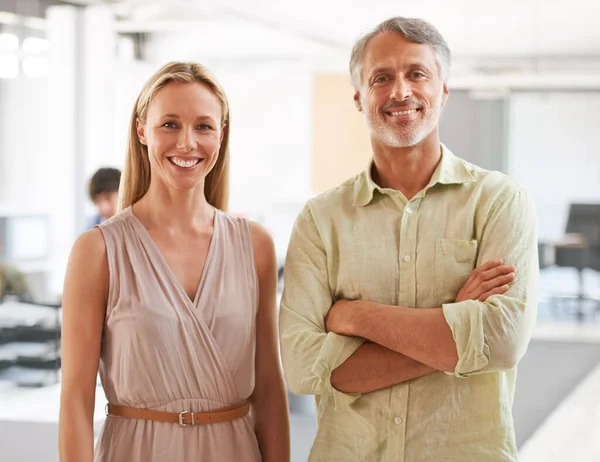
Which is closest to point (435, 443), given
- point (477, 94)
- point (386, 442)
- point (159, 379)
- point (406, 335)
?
point (386, 442)

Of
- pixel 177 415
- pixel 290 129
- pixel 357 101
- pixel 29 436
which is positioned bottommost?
pixel 29 436

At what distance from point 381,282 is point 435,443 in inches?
13.8

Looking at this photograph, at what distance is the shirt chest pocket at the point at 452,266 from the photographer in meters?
1.80

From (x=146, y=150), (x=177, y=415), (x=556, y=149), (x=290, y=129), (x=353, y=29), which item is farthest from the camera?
(x=290, y=129)

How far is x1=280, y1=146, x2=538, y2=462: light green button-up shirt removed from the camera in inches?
68.1

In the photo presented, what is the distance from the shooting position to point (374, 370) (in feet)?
5.77

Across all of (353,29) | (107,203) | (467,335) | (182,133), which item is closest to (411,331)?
(467,335)

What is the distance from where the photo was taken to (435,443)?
1758mm

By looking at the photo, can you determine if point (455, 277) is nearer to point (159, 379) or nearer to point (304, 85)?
point (159, 379)

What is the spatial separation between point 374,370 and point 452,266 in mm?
273

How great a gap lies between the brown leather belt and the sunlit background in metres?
1.37

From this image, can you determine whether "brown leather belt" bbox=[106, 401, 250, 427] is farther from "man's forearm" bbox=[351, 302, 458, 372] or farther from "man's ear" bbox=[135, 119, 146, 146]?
"man's ear" bbox=[135, 119, 146, 146]

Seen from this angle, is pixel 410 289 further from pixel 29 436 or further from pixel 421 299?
pixel 29 436

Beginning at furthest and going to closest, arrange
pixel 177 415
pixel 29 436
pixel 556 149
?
pixel 556 149, pixel 29 436, pixel 177 415
